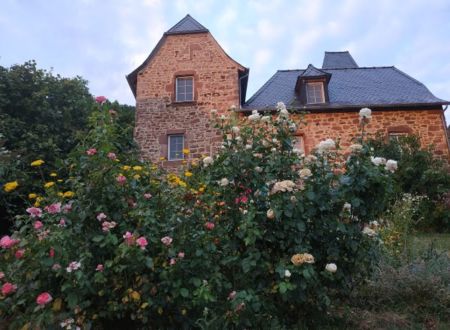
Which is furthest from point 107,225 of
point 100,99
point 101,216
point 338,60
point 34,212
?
point 338,60

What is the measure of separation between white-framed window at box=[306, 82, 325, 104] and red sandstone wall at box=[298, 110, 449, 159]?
632 millimetres

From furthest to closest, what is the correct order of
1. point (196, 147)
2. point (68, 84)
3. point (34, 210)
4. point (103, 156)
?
point (68, 84), point (196, 147), point (103, 156), point (34, 210)

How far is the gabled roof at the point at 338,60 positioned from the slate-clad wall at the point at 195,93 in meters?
6.18

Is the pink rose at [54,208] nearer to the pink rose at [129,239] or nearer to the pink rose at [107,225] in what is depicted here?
the pink rose at [107,225]

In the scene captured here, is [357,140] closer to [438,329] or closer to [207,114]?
[438,329]

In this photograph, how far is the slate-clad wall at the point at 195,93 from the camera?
13.1m

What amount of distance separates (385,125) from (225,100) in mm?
5568

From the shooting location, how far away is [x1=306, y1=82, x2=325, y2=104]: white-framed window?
43.7ft

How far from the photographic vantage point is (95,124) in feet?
11.7

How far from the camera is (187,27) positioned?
14555 mm

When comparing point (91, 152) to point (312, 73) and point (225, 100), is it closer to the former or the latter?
point (225, 100)

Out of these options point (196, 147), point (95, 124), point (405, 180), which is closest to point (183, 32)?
point (196, 147)

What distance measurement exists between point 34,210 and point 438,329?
371 cm

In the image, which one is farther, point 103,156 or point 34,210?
point 103,156
